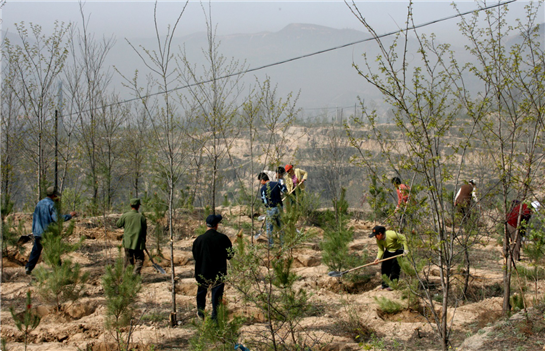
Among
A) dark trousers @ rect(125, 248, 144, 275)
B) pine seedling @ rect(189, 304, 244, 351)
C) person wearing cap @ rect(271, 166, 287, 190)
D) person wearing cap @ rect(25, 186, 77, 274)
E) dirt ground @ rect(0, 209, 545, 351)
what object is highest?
person wearing cap @ rect(271, 166, 287, 190)

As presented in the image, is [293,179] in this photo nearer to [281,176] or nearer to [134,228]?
[281,176]

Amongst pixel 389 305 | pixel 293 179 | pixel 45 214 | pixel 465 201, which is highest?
pixel 465 201

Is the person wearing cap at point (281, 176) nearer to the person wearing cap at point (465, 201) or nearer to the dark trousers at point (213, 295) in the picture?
the person wearing cap at point (465, 201)

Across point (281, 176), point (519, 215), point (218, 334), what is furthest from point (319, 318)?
point (281, 176)

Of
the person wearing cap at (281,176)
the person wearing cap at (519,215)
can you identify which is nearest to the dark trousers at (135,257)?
the person wearing cap at (281,176)

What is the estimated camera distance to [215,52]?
800 centimetres

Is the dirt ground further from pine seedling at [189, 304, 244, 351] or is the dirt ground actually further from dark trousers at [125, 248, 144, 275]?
dark trousers at [125, 248, 144, 275]

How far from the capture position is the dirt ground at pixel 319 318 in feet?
15.6

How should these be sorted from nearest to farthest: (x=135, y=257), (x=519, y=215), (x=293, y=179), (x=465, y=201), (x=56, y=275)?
(x=465, y=201)
(x=519, y=215)
(x=56, y=275)
(x=135, y=257)
(x=293, y=179)

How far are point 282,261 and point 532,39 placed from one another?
12.0 ft

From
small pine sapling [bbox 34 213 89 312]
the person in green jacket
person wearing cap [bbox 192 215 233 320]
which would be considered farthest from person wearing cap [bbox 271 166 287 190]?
small pine sapling [bbox 34 213 89 312]

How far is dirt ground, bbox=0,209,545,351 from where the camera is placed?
4.74 meters

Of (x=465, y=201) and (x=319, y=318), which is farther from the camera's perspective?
(x=319, y=318)

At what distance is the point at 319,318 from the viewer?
591 cm
